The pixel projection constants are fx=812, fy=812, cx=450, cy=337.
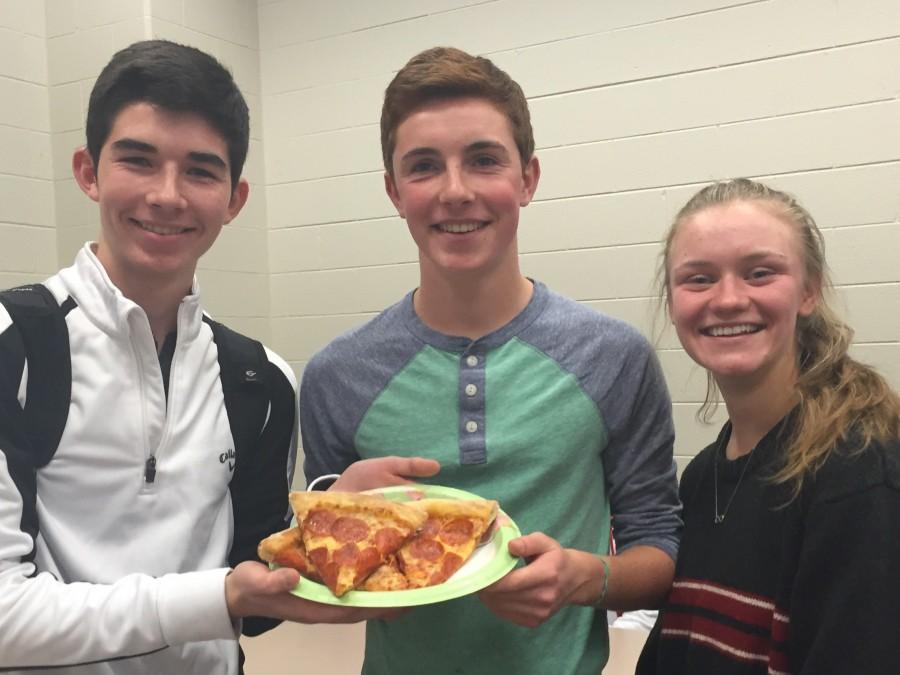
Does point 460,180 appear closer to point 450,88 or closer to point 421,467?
point 450,88

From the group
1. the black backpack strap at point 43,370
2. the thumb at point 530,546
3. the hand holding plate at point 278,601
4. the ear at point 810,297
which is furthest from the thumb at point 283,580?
the ear at point 810,297

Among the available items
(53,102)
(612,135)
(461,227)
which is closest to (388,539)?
(461,227)

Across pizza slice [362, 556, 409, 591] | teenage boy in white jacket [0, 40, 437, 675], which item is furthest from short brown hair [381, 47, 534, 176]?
pizza slice [362, 556, 409, 591]

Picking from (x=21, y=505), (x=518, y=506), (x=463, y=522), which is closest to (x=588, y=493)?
(x=518, y=506)

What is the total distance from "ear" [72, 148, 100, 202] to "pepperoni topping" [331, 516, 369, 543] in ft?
2.60

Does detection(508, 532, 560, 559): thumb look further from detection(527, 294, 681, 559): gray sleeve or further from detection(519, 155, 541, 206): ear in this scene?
detection(519, 155, 541, 206): ear

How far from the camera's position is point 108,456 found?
136 cm

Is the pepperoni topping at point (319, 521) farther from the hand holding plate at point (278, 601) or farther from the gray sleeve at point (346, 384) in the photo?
the gray sleeve at point (346, 384)

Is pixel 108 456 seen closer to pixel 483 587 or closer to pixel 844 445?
pixel 483 587

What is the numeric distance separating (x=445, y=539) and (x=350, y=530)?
148mm

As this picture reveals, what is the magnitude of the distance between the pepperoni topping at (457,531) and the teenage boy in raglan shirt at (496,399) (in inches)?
6.7

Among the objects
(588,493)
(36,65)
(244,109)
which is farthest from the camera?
(36,65)

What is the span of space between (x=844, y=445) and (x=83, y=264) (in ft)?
4.29

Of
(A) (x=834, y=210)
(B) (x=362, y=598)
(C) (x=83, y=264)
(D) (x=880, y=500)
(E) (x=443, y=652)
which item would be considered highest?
(A) (x=834, y=210)
